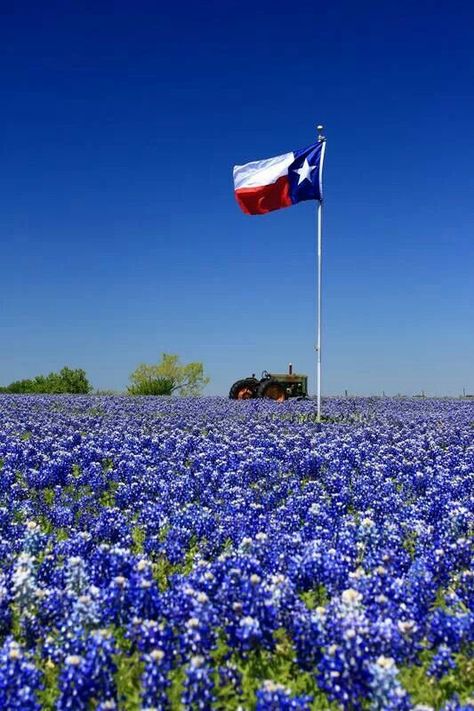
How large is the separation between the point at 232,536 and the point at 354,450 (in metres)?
6.01

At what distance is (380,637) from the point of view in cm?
372

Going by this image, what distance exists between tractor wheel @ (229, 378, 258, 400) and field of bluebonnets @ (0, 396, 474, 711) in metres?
21.7

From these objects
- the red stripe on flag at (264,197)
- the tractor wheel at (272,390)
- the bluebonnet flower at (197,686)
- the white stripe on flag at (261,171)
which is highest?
the white stripe on flag at (261,171)

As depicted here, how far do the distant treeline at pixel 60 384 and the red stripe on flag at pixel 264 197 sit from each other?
941 inches

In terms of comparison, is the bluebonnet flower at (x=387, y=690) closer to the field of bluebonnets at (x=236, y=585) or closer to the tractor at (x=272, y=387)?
the field of bluebonnets at (x=236, y=585)

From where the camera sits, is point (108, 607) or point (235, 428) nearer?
point (108, 607)

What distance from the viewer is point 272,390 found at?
32.1m

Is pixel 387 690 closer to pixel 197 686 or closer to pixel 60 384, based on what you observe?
pixel 197 686

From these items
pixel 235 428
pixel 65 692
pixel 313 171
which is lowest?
pixel 65 692

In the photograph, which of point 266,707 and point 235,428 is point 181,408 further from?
point 266,707

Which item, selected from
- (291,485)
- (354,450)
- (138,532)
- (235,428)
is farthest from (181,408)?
(138,532)

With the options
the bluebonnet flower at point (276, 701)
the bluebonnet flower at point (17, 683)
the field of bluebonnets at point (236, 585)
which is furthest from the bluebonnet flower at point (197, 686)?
the bluebonnet flower at point (17, 683)

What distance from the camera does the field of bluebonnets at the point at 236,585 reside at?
3552 millimetres

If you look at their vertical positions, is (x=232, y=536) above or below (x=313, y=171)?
below
